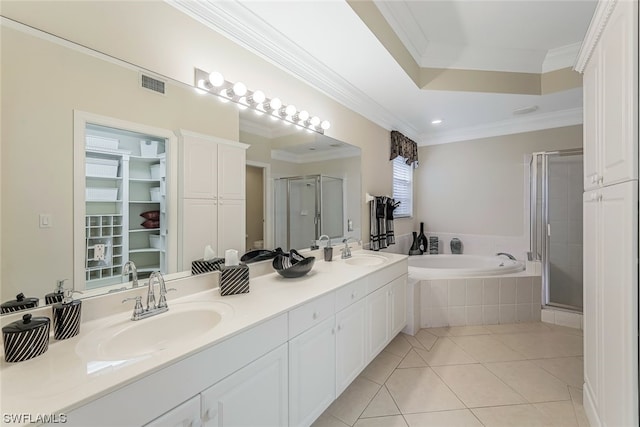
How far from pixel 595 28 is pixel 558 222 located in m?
2.56

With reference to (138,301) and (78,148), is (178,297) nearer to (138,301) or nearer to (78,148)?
(138,301)

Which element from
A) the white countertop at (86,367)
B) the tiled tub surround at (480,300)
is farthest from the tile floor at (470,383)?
the white countertop at (86,367)

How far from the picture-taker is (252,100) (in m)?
1.74

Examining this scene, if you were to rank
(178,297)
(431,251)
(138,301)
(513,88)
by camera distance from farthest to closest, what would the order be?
(431,251), (513,88), (178,297), (138,301)

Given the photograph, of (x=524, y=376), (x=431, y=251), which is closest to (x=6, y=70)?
(x=524, y=376)

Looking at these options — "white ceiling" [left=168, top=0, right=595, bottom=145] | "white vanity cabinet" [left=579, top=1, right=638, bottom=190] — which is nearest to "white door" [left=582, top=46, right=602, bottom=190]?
"white vanity cabinet" [left=579, top=1, right=638, bottom=190]

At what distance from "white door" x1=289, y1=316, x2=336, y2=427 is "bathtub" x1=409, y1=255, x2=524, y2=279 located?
5.47ft

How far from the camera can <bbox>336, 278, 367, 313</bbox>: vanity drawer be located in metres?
1.62

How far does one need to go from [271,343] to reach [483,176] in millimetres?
3758

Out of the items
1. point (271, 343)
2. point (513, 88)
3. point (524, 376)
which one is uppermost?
point (513, 88)

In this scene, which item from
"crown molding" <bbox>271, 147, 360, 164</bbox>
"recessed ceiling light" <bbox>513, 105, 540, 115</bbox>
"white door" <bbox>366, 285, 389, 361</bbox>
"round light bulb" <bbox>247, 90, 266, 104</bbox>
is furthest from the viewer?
"recessed ceiling light" <bbox>513, 105, 540, 115</bbox>

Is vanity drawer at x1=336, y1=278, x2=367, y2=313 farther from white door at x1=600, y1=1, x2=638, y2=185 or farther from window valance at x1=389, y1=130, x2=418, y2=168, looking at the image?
window valance at x1=389, y1=130, x2=418, y2=168

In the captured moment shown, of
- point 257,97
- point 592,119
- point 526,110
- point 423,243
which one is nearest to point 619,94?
point 592,119

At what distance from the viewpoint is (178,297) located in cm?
137
